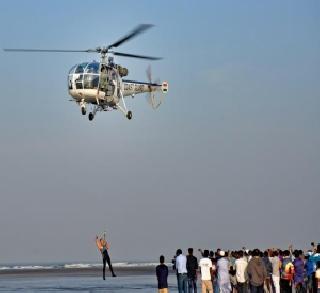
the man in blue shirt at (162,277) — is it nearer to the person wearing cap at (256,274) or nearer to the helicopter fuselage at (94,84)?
the person wearing cap at (256,274)

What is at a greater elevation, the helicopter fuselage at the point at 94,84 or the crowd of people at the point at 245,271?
the helicopter fuselage at the point at 94,84

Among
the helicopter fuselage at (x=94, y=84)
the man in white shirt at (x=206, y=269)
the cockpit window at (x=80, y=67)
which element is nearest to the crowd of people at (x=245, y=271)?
the man in white shirt at (x=206, y=269)

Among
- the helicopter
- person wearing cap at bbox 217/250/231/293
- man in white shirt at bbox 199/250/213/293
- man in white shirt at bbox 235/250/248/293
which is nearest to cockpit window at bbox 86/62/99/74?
the helicopter

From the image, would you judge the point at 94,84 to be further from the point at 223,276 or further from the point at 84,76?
the point at 223,276

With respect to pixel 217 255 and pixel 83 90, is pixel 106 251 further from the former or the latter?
pixel 217 255

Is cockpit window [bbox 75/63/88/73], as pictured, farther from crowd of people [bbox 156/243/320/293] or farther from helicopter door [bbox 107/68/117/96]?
crowd of people [bbox 156/243/320/293]

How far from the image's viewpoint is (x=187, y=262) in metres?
29.7

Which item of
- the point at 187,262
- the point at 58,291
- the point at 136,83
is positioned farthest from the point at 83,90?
the point at 187,262

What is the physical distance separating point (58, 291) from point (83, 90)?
1828cm

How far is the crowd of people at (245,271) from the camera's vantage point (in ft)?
88.9

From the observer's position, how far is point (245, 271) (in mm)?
28125

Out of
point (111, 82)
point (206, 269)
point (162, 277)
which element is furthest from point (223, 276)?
point (111, 82)

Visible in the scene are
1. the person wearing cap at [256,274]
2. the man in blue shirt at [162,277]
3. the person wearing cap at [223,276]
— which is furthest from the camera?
the person wearing cap at [223,276]

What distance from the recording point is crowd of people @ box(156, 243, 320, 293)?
1067 inches
